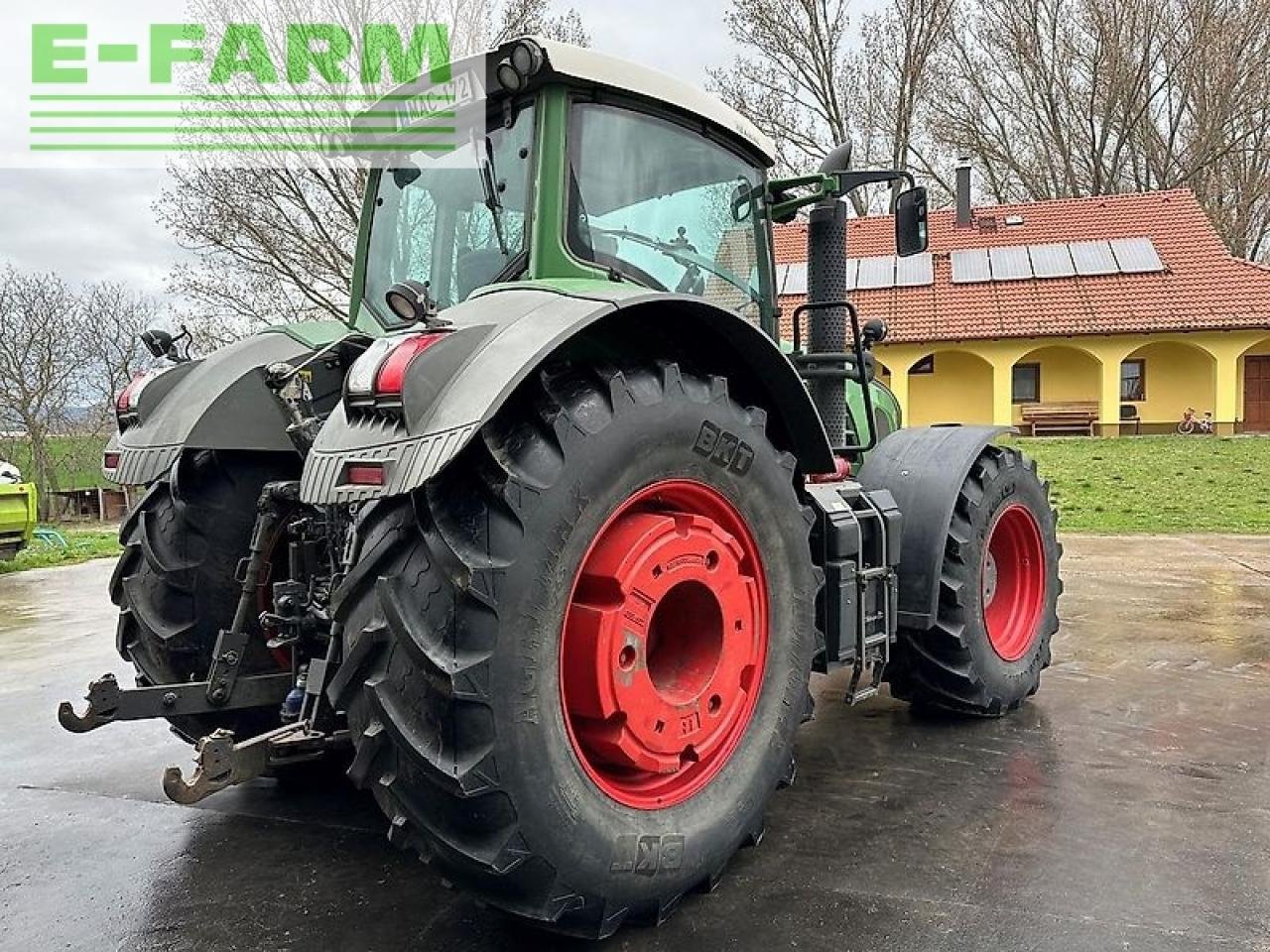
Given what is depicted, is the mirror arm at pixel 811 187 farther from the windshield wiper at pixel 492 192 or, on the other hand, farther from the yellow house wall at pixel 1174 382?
the yellow house wall at pixel 1174 382

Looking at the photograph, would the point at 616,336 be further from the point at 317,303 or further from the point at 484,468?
the point at 317,303

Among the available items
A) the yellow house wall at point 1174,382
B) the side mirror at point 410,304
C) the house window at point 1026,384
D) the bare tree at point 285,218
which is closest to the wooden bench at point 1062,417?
the house window at point 1026,384

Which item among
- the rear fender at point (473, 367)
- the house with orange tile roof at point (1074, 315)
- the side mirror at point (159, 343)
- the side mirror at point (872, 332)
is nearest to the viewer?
the rear fender at point (473, 367)

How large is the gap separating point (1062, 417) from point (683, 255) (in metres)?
21.5

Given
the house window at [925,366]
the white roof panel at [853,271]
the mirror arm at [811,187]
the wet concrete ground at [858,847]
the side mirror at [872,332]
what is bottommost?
the wet concrete ground at [858,847]

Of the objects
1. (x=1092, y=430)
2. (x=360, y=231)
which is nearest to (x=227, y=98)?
(x=360, y=231)

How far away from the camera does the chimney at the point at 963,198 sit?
22094 millimetres

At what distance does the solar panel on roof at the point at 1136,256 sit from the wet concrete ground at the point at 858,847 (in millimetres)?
19884

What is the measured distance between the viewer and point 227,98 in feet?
57.3

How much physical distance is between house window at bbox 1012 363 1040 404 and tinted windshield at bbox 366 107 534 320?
72.7 ft

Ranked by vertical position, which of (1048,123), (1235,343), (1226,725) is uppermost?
(1048,123)

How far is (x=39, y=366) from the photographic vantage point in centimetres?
2461

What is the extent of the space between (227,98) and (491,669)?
60.1ft

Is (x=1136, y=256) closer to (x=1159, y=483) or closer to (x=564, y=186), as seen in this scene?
(x=1159, y=483)
